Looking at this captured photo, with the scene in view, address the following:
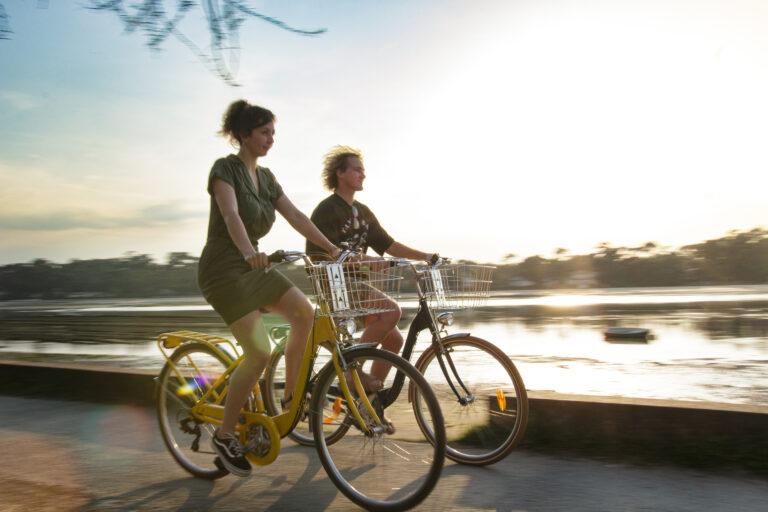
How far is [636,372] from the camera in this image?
795 centimetres

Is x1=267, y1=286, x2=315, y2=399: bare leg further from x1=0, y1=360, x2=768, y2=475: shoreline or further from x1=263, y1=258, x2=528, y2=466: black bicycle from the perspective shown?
x1=0, y1=360, x2=768, y2=475: shoreline

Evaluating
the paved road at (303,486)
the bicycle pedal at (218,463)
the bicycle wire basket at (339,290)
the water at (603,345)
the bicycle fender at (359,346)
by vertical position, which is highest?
the bicycle wire basket at (339,290)

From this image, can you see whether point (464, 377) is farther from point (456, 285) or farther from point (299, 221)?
point (299, 221)

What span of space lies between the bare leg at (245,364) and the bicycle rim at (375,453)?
0.39 meters

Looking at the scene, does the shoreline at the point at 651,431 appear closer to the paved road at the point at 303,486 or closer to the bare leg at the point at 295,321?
the paved road at the point at 303,486

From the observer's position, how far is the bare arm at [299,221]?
433 centimetres

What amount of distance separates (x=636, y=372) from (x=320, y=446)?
511cm

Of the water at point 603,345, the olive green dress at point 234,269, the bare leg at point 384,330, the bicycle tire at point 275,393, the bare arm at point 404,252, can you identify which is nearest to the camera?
the olive green dress at point 234,269

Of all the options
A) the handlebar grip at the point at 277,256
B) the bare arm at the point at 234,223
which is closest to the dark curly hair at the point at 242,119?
the bare arm at the point at 234,223

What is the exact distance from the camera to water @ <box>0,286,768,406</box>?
721 cm

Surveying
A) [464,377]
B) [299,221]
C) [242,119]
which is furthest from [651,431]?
[242,119]

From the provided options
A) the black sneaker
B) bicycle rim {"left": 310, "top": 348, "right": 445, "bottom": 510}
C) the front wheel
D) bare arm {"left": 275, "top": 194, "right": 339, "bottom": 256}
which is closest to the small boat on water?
the front wheel

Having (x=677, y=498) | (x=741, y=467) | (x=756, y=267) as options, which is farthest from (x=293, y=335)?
(x=756, y=267)

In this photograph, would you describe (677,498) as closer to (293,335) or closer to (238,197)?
(293,335)
